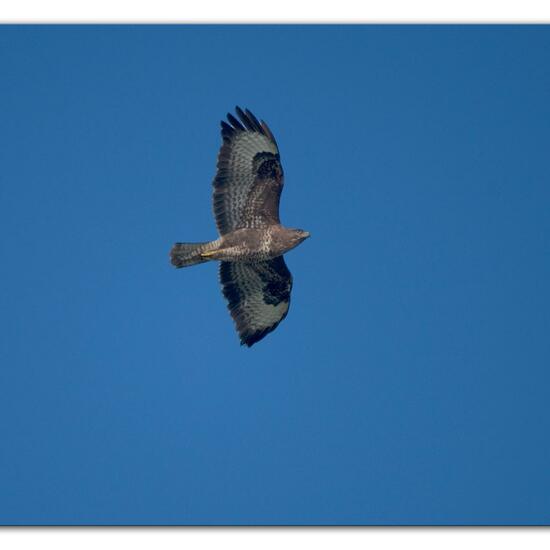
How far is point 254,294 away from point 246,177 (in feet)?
5.08

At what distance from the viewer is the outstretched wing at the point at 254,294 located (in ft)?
38.6

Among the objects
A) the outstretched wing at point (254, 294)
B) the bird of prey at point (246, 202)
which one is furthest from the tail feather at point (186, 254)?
the outstretched wing at point (254, 294)

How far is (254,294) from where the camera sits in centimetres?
1184

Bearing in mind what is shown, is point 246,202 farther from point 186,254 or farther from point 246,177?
point 186,254

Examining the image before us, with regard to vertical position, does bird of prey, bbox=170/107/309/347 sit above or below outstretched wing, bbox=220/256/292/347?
above

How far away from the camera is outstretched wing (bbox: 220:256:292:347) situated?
463 inches

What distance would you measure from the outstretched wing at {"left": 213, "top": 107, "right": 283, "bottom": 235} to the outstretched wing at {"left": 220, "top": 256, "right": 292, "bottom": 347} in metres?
0.74

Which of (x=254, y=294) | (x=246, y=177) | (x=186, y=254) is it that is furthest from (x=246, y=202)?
(x=254, y=294)

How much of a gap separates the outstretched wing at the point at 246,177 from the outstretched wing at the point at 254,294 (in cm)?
74

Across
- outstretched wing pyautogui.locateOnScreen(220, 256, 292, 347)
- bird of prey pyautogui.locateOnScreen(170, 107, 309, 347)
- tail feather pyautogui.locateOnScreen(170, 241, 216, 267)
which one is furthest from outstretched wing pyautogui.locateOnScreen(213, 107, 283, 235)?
outstretched wing pyautogui.locateOnScreen(220, 256, 292, 347)
